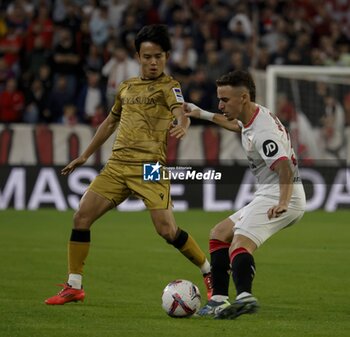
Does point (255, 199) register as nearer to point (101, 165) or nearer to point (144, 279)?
point (144, 279)

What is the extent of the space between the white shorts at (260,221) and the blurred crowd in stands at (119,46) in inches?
477

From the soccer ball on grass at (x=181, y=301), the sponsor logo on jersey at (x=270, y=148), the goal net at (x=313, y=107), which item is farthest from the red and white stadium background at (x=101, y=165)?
the sponsor logo on jersey at (x=270, y=148)

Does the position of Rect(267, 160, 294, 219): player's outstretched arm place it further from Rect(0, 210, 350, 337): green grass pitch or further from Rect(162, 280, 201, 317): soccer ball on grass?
Rect(162, 280, 201, 317): soccer ball on grass

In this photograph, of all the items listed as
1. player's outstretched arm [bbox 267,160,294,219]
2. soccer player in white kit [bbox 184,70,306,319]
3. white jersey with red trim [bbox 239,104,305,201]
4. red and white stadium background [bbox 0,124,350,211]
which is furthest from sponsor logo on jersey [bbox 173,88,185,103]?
red and white stadium background [bbox 0,124,350,211]

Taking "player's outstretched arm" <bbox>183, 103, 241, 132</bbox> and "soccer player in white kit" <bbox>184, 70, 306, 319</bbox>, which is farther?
"player's outstretched arm" <bbox>183, 103, 241, 132</bbox>

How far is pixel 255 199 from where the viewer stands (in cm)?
843

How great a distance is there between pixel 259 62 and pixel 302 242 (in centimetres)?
788

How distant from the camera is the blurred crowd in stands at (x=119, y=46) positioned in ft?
68.6

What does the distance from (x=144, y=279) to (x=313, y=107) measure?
10.5 meters

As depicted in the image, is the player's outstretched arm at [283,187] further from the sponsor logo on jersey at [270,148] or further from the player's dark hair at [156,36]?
Result: the player's dark hair at [156,36]

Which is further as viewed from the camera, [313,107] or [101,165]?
[313,107]

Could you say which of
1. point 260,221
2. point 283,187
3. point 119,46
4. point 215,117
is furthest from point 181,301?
point 119,46

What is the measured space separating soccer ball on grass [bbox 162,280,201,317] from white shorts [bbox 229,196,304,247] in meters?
0.59

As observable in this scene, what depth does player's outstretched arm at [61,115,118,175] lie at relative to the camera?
9.45m
